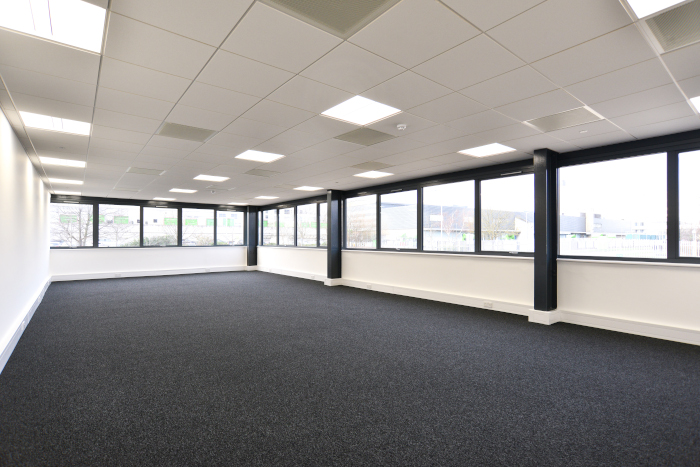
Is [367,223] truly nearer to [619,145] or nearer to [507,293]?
[507,293]

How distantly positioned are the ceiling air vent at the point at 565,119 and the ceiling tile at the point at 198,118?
11.4 ft

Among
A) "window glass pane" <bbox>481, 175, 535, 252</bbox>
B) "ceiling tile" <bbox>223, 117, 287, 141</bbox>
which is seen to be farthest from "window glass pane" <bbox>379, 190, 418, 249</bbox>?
"ceiling tile" <bbox>223, 117, 287, 141</bbox>

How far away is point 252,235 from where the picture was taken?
543 inches

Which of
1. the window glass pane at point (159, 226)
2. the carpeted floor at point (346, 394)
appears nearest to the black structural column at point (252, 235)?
the window glass pane at point (159, 226)

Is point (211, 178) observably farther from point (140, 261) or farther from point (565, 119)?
point (565, 119)

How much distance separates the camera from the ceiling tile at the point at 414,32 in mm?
2049

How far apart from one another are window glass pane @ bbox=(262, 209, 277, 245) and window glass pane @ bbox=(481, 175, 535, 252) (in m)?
8.49

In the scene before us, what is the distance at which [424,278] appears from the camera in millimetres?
7445

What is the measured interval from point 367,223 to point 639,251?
5653 millimetres

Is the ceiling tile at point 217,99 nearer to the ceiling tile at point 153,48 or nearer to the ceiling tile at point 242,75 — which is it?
the ceiling tile at point 242,75

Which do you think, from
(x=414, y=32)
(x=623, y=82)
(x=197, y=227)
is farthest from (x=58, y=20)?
(x=197, y=227)

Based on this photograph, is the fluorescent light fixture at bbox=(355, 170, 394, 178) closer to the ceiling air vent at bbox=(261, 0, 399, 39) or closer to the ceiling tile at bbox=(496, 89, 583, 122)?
the ceiling tile at bbox=(496, 89, 583, 122)

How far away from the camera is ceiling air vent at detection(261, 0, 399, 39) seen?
1.97 m

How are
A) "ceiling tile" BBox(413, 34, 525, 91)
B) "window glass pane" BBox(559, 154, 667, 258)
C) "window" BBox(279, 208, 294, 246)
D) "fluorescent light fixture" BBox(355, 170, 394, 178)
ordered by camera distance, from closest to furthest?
"ceiling tile" BBox(413, 34, 525, 91) < "window glass pane" BBox(559, 154, 667, 258) < "fluorescent light fixture" BBox(355, 170, 394, 178) < "window" BBox(279, 208, 294, 246)
